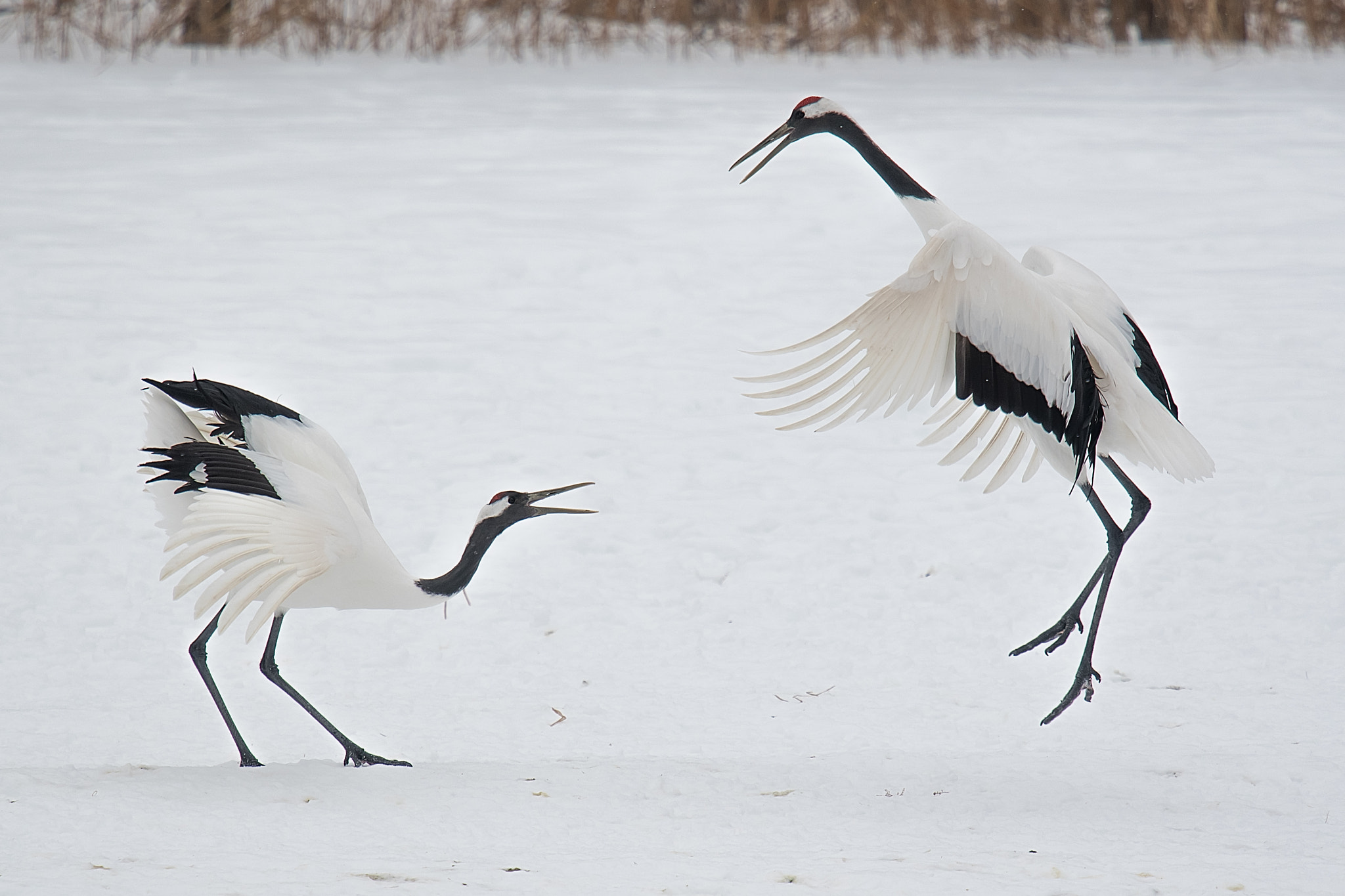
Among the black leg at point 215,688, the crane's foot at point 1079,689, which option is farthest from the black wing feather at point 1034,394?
the black leg at point 215,688

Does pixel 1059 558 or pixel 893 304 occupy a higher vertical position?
pixel 893 304

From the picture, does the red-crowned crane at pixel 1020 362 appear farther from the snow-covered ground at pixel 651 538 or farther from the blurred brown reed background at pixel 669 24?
the blurred brown reed background at pixel 669 24

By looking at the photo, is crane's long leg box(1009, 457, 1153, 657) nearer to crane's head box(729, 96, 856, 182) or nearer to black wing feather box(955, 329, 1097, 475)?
black wing feather box(955, 329, 1097, 475)

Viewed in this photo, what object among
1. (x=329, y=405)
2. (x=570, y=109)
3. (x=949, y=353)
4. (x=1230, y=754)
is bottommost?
(x=1230, y=754)

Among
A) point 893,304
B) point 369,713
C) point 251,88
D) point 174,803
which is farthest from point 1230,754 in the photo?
point 251,88

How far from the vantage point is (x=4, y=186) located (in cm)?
812

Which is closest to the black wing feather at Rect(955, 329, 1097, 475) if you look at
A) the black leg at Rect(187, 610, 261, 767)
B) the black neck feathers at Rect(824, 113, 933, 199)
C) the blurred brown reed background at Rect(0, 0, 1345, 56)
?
the black neck feathers at Rect(824, 113, 933, 199)

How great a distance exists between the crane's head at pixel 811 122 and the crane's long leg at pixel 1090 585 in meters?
1.34

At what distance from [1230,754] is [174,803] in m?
2.38

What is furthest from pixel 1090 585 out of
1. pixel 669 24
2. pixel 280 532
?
pixel 669 24

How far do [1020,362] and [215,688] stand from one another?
6.74ft

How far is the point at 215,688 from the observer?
3.49 m

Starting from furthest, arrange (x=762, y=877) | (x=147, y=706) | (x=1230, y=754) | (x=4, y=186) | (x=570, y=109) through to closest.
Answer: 1. (x=570, y=109)
2. (x=4, y=186)
3. (x=147, y=706)
4. (x=1230, y=754)
5. (x=762, y=877)

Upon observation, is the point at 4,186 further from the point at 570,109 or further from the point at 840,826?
the point at 840,826
